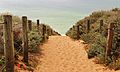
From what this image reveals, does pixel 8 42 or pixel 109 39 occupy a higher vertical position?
pixel 8 42

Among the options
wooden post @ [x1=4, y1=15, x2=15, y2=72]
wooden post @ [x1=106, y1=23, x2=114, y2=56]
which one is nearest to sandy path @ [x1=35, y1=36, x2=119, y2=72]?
wooden post @ [x1=106, y1=23, x2=114, y2=56]

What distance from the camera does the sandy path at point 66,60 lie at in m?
13.2

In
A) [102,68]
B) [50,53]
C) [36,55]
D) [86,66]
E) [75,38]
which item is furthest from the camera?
[75,38]

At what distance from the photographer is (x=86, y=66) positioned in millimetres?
13930

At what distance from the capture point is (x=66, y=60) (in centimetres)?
1534

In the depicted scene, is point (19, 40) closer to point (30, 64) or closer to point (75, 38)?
point (30, 64)

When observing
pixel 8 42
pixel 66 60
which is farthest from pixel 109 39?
pixel 8 42

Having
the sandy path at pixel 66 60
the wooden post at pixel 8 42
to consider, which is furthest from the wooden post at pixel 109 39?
the wooden post at pixel 8 42

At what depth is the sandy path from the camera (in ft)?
43.2

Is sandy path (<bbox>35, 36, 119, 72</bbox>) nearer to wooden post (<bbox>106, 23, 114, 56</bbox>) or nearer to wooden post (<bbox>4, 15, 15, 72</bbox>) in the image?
wooden post (<bbox>106, 23, 114, 56</bbox>)

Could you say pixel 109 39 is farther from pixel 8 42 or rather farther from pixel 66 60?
pixel 8 42

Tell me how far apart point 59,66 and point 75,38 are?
9.91 metres

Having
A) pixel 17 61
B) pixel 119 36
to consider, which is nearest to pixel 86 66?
pixel 119 36

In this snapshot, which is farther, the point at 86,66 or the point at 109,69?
the point at 86,66
